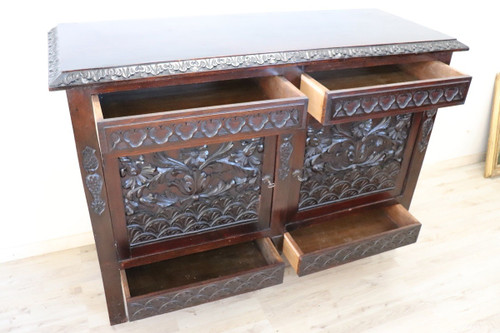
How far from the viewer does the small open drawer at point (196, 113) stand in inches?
34.4

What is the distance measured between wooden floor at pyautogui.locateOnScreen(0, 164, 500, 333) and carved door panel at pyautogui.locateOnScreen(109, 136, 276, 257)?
32cm

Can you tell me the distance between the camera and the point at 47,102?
4.45 ft

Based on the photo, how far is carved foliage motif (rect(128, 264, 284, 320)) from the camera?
1139 millimetres

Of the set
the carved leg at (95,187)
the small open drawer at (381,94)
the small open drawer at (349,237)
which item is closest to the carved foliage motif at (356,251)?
the small open drawer at (349,237)

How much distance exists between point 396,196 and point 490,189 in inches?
35.6

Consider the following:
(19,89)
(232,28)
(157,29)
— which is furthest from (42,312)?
(232,28)

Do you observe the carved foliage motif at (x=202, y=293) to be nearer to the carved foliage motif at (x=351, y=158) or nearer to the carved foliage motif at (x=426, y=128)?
the carved foliage motif at (x=351, y=158)

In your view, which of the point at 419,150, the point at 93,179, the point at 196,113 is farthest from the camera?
the point at 419,150

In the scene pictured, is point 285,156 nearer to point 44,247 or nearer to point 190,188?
point 190,188

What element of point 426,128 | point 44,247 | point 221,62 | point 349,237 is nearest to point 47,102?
point 44,247

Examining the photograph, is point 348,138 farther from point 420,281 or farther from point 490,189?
point 490,189

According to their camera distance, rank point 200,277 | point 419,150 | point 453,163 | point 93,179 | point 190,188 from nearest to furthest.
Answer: point 93,179, point 190,188, point 200,277, point 419,150, point 453,163

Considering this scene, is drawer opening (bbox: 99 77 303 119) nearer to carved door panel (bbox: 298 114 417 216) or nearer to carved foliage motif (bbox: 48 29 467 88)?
carved foliage motif (bbox: 48 29 467 88)

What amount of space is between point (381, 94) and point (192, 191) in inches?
21.9
